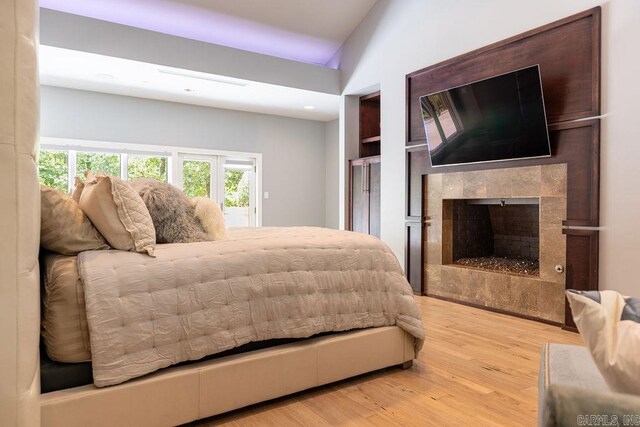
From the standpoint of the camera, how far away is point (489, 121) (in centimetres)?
366

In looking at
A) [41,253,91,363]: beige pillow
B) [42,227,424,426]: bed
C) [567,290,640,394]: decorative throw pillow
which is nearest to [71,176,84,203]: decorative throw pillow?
[42,227,424,426]: bed

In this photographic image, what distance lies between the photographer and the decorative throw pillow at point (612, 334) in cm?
71

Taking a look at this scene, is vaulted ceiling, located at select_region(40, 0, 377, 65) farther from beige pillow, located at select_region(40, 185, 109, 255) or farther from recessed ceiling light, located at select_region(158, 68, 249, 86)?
beige pillow, located at select_region(40, 185, 109, 255)

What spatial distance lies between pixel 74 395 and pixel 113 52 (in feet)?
12.9

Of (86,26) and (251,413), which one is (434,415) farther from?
(86,26)

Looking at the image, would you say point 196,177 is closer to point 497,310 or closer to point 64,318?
point 497,310

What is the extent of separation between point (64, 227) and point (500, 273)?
11.1ft

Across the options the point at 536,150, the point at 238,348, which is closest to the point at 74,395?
the point at 238,348

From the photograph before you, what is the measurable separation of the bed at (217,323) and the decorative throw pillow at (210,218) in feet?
0.61

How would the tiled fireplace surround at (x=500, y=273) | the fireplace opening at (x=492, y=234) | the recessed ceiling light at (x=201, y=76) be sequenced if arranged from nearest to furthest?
the tiled fireplace surround at (x=500, y=273), the fireplace opening at (x=492, y=234), the recessed ceiling light at (x=201, y=76)

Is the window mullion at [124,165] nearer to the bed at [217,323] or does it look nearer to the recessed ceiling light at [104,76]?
the recessed ceiling light at [104,76]

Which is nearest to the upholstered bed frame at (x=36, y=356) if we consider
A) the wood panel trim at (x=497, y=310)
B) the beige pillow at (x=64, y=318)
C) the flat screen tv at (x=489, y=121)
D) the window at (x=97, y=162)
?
the beige pillow at (x=64, y=318)

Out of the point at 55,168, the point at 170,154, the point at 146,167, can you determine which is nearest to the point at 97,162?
the point at 55,168

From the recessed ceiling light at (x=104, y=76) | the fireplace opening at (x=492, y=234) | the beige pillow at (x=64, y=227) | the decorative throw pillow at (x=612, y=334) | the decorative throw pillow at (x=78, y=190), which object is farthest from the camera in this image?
the recessed ceiling light at (x=104, y=76)
